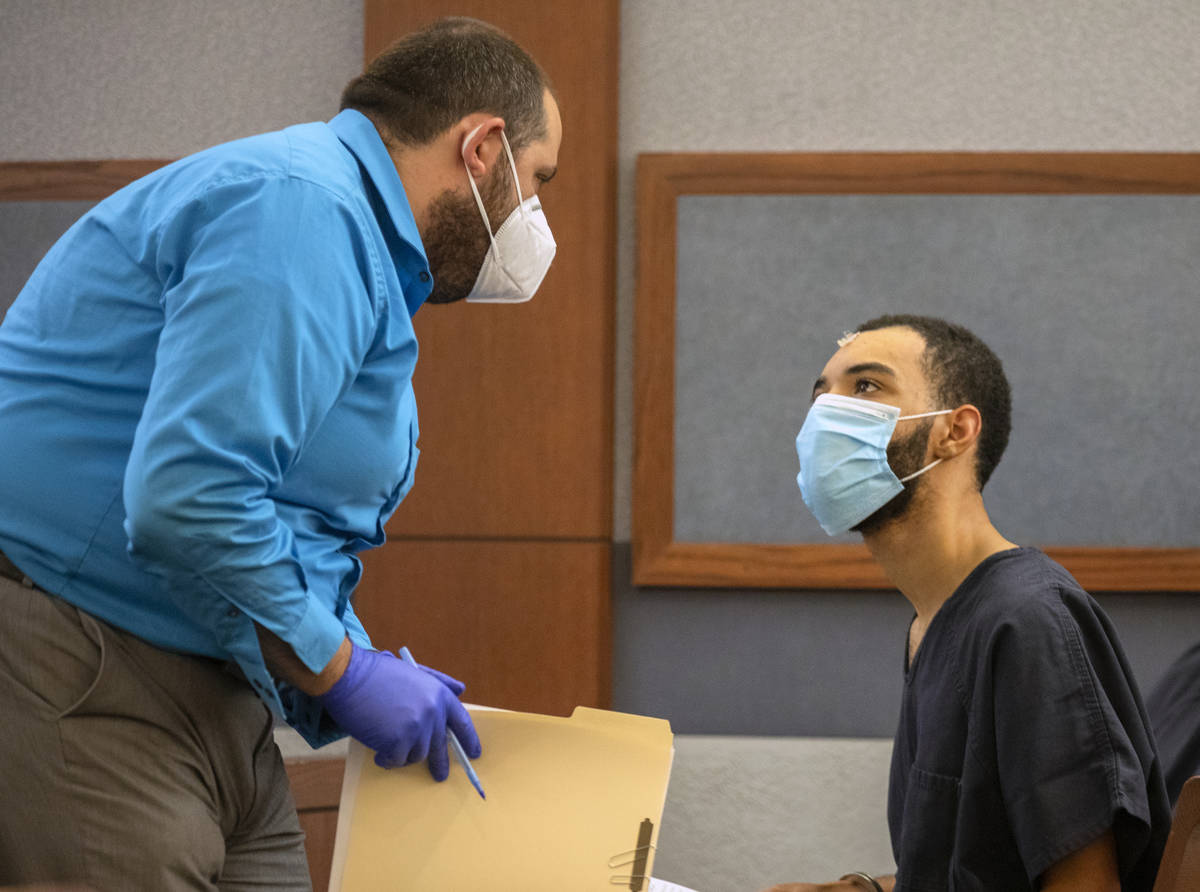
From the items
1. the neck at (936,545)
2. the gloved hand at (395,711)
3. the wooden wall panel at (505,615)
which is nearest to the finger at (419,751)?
the gloved hand at (395,711)

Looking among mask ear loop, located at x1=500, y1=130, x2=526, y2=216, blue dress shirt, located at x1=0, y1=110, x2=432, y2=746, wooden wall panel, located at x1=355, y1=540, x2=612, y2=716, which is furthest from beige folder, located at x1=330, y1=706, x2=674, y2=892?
wooden wall panel, located at x1=355, y1=540, x2=612, y2=716

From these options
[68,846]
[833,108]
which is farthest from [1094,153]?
[68,846]

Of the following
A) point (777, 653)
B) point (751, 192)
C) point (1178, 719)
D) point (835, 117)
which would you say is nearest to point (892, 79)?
point (835, 117)

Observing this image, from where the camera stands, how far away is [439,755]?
101 centimetres

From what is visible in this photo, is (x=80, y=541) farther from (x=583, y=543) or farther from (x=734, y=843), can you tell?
(x=734, y=843)

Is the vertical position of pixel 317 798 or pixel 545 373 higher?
pixel 545 373

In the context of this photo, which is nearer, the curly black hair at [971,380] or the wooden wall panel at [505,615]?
the curly black hair at [971,380]

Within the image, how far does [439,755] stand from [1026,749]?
24.1 inches

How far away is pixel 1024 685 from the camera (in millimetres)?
1205

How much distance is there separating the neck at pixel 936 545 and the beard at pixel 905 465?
0.01 metres

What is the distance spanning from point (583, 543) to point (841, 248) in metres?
0.85

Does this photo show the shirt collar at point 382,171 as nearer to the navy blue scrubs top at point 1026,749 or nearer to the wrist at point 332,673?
the wrist at point 332,673

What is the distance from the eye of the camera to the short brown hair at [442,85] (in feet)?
3.71

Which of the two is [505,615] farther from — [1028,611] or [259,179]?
[259,179]
